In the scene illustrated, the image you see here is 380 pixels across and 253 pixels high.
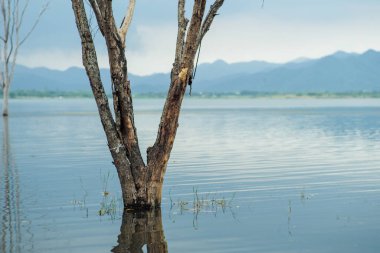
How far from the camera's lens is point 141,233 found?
41.5 feet

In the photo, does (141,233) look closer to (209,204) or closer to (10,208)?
(209,204)

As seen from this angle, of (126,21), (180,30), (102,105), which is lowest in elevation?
(102,105)

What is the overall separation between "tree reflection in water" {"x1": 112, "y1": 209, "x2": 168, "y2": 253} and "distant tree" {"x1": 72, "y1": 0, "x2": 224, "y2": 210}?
1.93ft

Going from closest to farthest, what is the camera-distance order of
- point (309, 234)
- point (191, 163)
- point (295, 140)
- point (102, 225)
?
point (309, 234)
point (102, 225)
point (191, 163)
point (295, 140)

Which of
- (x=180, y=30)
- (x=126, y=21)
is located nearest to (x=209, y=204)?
(x=180, y=30)

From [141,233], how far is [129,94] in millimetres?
3227

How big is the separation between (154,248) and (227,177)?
32.2 feet

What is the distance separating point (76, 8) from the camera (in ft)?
47.6

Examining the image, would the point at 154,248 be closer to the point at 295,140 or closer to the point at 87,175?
the point at 87,175

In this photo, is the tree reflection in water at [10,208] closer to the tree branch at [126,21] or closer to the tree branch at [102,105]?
the tree branch at [102,105]

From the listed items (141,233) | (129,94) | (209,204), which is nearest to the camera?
(141,233)

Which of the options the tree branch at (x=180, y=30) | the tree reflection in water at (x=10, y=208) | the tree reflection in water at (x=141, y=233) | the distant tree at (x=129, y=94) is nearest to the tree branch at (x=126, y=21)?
the distant tree at (x=129, y=94)

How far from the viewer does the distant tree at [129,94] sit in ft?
45.9

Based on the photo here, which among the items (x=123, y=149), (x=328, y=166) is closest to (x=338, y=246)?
(x=123, y=149)
